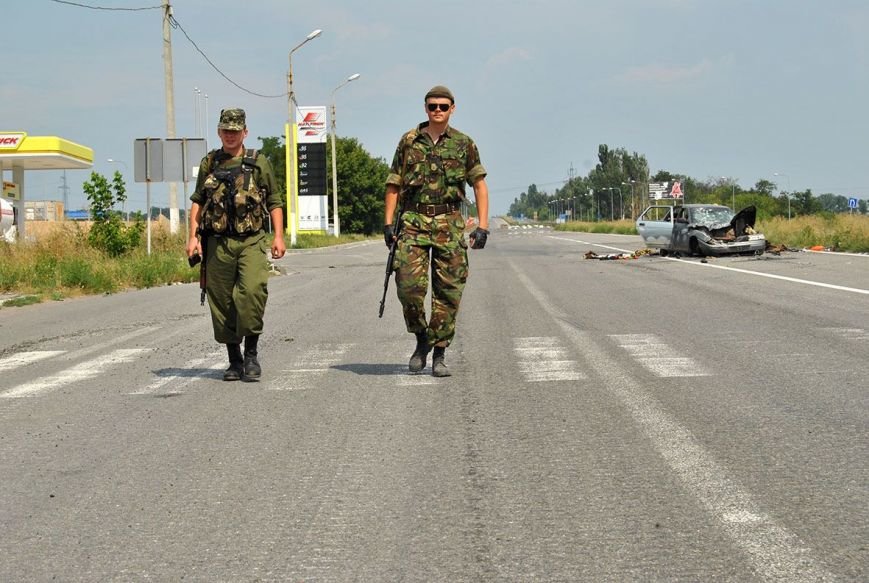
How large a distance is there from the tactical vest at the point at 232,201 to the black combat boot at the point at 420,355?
1429 mm

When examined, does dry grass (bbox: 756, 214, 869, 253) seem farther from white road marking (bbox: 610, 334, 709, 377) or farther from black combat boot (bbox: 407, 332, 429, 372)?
black combat boot (bbox: 407, 332, 429, 372)

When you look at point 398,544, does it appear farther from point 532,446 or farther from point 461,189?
point 461,189

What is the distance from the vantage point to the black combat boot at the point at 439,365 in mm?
7598

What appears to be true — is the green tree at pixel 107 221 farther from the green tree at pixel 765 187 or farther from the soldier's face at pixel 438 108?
the green tree at pixel 765 187

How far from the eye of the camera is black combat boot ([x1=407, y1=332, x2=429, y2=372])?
25.5 feet

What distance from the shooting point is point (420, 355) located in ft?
25.6

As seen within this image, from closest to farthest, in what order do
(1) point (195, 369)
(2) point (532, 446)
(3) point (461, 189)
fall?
(2) point (532, 446)
(3) point (461, 189)
(1) point (195, 369)

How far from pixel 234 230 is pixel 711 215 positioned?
21.1 m

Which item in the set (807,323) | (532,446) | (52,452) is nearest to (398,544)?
(532,446)

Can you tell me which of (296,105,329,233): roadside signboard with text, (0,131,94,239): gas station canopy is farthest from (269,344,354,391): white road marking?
(296,105,329,233): roadside signboard with text

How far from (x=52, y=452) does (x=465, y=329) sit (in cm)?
596

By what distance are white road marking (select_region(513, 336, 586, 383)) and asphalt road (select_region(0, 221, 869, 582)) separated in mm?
44

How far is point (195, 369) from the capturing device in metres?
8.47

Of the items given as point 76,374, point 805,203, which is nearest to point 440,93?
point 76,374
